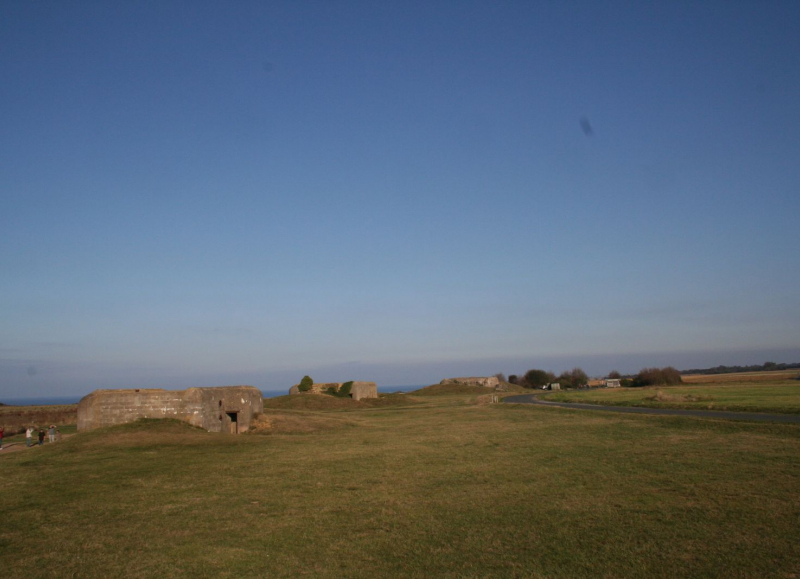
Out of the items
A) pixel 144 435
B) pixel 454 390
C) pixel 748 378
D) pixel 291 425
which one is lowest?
pixel 291 425

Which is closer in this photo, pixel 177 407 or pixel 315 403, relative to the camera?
pixel 177 407

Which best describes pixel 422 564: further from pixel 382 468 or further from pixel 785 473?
pixel 785 473

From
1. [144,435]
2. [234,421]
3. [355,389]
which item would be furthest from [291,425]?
[355,389]

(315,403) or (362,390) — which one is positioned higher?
(362,390)

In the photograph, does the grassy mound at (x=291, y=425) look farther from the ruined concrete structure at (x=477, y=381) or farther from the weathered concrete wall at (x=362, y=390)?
the ruined concrete structure at (x=477, y=381)

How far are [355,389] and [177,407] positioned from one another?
36.3m

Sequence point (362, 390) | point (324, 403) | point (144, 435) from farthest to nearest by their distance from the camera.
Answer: point (362, 390), point (324, 403), point (144, 435)

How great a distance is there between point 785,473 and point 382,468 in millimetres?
10430

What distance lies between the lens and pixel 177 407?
78.0ft

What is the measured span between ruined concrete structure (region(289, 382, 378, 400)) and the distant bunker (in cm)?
3213

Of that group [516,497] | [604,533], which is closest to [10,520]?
[516,497]

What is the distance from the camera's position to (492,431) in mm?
25875

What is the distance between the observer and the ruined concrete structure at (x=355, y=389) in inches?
2333

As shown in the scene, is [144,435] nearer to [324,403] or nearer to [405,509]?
[405,509]
